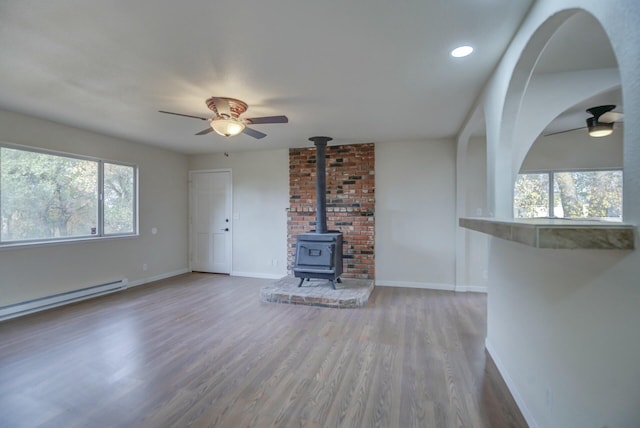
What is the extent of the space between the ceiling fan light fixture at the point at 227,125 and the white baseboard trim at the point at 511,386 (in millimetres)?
3099

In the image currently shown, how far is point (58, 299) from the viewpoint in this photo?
3869 mm

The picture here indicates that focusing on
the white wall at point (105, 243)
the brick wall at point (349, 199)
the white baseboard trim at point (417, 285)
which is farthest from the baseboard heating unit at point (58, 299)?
the white baseboard trim at point (417, 285)

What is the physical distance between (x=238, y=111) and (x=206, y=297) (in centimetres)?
268

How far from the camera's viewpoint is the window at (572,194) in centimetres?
415

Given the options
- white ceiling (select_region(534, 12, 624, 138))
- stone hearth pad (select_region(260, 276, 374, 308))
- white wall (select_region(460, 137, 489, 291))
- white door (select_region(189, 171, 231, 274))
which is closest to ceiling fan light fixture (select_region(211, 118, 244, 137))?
stone hearth pad (select_region(260, 276, 374, 308))

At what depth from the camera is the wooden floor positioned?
1.84 m

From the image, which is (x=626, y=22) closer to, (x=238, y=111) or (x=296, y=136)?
(x=238, y=111)

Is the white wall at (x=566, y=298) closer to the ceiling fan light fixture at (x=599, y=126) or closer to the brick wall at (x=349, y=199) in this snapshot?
the ceiling fan light fixture at (x=599, y=126)

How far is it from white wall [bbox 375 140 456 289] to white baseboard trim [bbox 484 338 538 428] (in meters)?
2.13

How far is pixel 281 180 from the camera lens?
5.53 m

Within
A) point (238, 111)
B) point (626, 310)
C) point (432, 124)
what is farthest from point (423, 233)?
point (626, 310)

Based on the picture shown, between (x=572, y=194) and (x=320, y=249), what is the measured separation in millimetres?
3730

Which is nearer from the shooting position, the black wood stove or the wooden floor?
the wooden floor

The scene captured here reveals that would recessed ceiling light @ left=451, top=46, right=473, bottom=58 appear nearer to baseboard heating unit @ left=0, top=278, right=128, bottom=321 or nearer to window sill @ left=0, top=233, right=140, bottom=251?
window sill @ left=0, top=233, right=140, bottom=251
